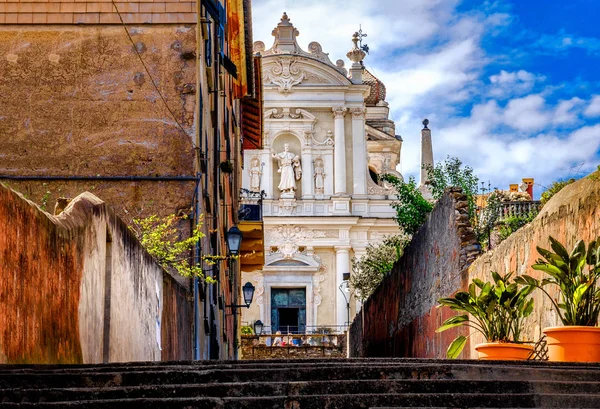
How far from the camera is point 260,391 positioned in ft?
14.1

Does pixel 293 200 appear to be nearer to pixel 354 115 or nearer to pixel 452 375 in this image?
pixel 354 115

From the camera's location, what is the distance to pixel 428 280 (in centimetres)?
1560

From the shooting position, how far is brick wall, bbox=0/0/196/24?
45.8 ft

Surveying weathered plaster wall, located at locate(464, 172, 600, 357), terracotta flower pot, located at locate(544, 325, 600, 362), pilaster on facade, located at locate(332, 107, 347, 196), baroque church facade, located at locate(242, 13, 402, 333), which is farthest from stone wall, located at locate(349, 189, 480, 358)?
pilaster on facade, located at locate(332, 107, 347, 196)

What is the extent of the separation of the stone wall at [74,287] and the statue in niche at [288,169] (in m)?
39.6

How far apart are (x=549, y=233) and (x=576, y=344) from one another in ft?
7.26

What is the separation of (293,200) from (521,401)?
153 feet

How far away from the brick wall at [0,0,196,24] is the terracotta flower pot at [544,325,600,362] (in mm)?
8078

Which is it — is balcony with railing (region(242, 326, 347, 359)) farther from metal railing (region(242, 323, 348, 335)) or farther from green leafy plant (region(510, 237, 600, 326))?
green leafy plant (region(510, 237, 600, 326))

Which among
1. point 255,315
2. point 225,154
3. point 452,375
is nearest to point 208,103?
point 225,154

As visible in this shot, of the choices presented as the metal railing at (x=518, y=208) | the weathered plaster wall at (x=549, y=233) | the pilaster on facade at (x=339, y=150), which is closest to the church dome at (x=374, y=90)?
the pilaster on facade at (x=339, y=150)

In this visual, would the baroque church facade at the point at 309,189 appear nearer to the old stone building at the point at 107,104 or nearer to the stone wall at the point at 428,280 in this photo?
the stone wall at the point at 428,280

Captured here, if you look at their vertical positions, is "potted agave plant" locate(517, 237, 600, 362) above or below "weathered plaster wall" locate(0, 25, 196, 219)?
below

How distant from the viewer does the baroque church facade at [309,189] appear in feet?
164
